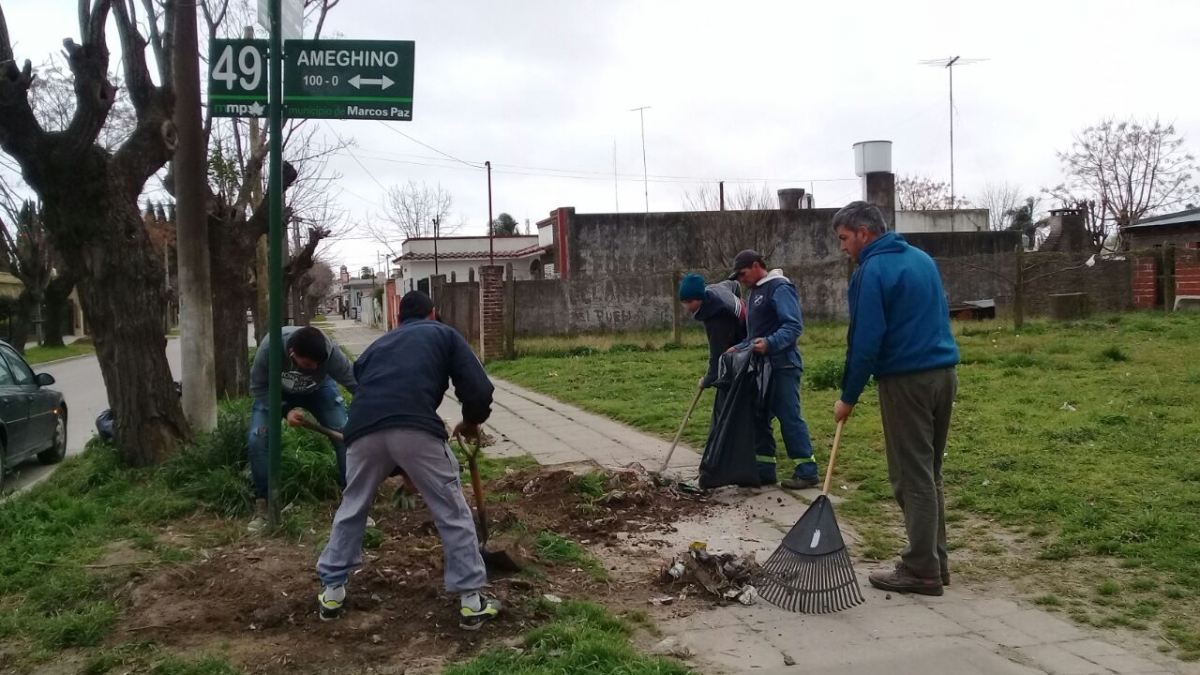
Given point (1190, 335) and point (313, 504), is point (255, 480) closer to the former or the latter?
point (313, 504)

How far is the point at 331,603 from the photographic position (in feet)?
14.7

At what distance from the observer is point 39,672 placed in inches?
161

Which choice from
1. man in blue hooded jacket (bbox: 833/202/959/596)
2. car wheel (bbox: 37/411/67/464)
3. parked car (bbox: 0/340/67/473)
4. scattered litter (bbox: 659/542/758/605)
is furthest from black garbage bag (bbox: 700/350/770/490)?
car wheel (bbox: 37/411/67/464)

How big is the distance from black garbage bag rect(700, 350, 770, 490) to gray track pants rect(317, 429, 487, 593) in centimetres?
287

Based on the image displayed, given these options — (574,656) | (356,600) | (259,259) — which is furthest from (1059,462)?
(259,259)

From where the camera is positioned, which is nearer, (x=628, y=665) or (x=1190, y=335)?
(x=628, y=665)

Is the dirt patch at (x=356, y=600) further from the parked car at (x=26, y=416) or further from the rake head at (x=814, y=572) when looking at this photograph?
the parked car at (x=26, y=416)

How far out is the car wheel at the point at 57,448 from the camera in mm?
10820

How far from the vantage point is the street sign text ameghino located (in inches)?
233

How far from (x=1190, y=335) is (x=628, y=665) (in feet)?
48.6

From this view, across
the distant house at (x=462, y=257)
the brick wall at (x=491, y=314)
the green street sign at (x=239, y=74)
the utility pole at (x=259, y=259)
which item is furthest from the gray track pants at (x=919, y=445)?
the distant house at (x=462, y=257)

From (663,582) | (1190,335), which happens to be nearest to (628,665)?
(663,582)

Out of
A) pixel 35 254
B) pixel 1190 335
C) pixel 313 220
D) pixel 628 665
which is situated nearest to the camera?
pixel 628 665

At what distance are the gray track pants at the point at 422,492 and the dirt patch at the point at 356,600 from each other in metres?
0.25
